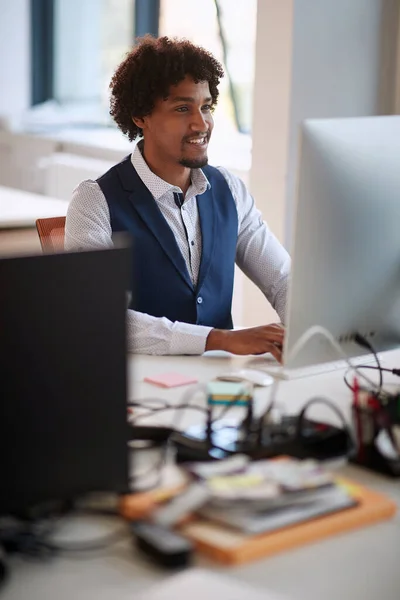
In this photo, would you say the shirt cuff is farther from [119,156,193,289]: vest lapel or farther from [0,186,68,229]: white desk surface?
[0,186,68,229]: white desk surface

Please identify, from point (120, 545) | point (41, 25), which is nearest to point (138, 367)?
point (120, 545)

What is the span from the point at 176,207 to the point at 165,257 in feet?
0.49

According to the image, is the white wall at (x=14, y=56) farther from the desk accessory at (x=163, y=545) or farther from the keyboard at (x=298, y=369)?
the desk accessory at (x=163, y=545)

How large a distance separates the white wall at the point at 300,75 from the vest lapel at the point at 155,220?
115 cm

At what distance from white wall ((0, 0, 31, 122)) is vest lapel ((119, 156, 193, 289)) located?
3195mm

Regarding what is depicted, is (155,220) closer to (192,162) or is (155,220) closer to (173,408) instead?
(192,162)

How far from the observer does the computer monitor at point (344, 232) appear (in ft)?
5.03

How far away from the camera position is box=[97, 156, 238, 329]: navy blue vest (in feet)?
7.54

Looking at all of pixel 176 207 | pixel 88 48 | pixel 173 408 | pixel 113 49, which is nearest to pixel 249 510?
pixel 173 408

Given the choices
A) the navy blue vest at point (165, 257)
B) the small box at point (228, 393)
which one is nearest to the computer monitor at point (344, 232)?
the small box at point (228, 393)

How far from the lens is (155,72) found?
96.1 inches

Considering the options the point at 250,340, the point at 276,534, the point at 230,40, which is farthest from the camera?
the point at 230,40

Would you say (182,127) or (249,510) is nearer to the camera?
(249,510)

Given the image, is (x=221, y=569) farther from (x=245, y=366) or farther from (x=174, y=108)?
(x=174, y=108)
